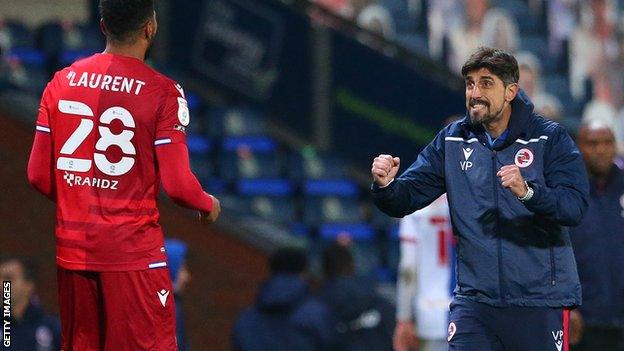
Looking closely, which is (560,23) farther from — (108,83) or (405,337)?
(108,83)

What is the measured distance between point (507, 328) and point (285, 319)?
13.9 ft

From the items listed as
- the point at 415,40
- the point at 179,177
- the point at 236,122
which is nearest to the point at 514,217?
the point at 179,177

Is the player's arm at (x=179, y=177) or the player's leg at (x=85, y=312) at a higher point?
the player's arm at (x=179, y=177)

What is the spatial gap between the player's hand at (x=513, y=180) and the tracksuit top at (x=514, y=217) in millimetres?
269

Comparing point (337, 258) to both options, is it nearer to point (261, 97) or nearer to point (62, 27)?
point (261, 97)

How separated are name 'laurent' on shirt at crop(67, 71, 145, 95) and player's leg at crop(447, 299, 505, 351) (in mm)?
1783

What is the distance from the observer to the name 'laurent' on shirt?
6.11m

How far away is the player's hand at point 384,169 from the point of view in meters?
6.62

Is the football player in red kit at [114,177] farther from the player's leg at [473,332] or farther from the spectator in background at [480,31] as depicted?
the spectator in background at [480,31]

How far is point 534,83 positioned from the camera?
1574cm

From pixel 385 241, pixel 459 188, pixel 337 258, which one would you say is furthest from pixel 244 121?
pixel 459 188

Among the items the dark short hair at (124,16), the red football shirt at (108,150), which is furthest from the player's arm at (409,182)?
the dark short hair at (124,16)

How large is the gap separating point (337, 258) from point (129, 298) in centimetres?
453

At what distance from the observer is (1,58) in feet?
43.9
